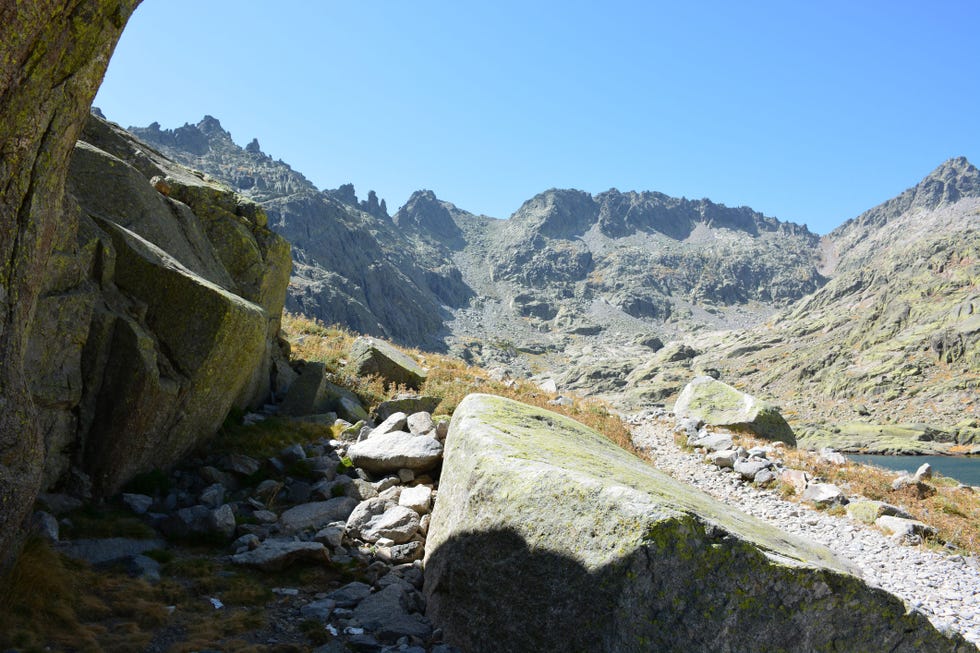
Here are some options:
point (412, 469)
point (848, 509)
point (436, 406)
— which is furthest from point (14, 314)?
point (848, 509)

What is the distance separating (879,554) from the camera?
11.8 meters

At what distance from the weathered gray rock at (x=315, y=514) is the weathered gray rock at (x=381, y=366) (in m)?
8.54

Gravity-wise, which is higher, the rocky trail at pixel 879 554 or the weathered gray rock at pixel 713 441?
the weathered gray rock at pixel 713 441

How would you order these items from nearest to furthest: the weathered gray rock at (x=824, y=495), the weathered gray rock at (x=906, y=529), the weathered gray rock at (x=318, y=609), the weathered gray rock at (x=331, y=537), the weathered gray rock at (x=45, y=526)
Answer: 1. the weathered gray rock at (x=318, y=609)
2. the weathered gray rock at (x=45, y=526)
3. the weathered gray rock at (x=331, y=537)
4. the weathered gray rock at (x=906, y=529)
5. the weathered gray rock at (x=824, y=495)

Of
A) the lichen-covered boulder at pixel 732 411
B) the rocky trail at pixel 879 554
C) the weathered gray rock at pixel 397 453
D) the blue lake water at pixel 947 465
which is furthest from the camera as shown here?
the blue lake water at pixel 947 465

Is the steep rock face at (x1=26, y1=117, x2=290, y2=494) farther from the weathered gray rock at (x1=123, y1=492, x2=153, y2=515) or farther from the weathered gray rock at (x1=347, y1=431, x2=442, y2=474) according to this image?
the weathered gray rock at (x1=347, y1=431, x2=442, y2=474)

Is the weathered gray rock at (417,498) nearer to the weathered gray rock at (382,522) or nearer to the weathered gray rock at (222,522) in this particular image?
the weathered gray rock at (382,522)

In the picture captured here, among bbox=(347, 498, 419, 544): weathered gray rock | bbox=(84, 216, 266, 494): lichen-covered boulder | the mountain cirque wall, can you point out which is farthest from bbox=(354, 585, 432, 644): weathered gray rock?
bbox=(84, 216, 266, 494): lichen-covered boulder

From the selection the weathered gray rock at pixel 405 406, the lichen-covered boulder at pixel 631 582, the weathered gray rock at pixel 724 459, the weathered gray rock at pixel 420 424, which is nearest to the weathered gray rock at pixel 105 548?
→ the lichen-covered boulder at pixel 631 582

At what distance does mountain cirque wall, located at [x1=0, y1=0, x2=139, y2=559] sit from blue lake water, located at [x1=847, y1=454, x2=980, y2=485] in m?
45.6

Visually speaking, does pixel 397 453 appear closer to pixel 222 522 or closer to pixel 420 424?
pixel 420 424

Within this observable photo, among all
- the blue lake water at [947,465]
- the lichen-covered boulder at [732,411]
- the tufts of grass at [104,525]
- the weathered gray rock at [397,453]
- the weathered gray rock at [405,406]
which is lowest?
the tufts of grass at [104,525]

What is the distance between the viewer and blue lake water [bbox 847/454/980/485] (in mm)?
43969

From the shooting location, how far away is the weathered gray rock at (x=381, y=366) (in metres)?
18.9
